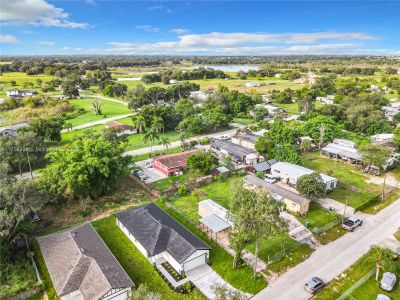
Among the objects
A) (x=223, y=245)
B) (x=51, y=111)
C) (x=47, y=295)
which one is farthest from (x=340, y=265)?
(x=51, y=111)

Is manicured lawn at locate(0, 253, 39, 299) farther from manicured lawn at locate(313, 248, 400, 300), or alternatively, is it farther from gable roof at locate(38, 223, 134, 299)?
manicured lawn at locate(313, 248, 400, 300)

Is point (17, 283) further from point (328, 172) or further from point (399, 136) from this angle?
point (399, 136)

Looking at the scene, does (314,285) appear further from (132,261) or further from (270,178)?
(270,178)

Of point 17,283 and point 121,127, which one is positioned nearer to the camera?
point 17,283

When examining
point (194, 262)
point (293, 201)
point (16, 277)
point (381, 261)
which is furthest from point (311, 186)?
point (16, 277)

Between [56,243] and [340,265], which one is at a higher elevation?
[56,243]
